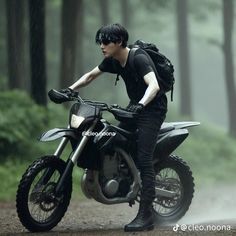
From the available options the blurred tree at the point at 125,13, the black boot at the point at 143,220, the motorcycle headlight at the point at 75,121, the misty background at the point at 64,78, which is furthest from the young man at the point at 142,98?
the blurred tree at the point at 125,13

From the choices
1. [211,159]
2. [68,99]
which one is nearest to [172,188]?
[68,99]

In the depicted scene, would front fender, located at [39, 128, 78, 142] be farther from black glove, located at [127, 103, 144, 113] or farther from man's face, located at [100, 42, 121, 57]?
man's face, located at [100, 42, 121, 57]

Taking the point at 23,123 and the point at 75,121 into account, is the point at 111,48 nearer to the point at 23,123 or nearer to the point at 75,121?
the point at 75,121

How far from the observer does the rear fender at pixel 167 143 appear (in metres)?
7.82

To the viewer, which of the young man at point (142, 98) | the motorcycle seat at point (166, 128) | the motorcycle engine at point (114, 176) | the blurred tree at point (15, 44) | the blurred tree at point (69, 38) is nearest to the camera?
the young man at point (142, 98)

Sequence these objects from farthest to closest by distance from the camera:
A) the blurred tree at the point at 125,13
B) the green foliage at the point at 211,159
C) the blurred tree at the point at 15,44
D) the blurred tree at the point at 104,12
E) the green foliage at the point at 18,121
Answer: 1. the blurred tree at the point at 125,13
2. the blurred tree at the point at 104,12
3. the blurred tree at the point at 15,44
4. the green foliage at the point at 211,159
5. the green foliage at the point at 18,121

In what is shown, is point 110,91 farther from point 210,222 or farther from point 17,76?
point 210,222

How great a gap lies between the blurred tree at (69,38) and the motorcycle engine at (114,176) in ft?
35.8

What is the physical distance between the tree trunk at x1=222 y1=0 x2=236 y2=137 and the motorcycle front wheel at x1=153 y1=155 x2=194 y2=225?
17.9m

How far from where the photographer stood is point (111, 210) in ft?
34.5

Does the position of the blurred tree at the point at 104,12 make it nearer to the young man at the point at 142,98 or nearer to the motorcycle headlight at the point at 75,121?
the young man at the point at 142,98

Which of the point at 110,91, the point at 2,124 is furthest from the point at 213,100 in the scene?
the point at 2,124

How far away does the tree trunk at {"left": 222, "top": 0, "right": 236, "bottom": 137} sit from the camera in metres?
25.6

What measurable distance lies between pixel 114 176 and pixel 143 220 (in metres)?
0.62
